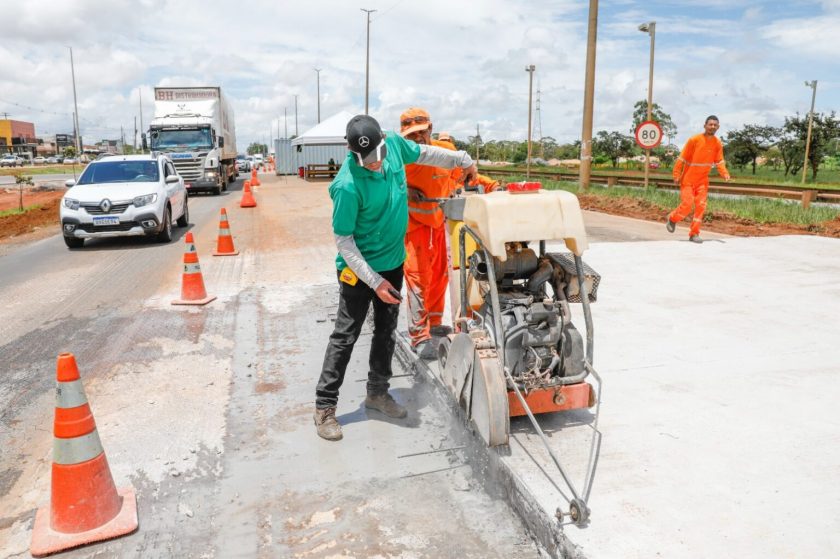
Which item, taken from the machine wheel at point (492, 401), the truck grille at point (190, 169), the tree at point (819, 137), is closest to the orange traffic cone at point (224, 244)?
the machine wheel at point (492, 401)

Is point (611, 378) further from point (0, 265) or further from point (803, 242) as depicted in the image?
point (0, 265)

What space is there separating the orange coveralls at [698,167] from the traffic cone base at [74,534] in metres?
9.01

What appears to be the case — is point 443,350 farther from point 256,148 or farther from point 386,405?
point 256,148

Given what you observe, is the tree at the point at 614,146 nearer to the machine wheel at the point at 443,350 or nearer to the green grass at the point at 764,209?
the green grass at the point at 764,209

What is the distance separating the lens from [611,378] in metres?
4.23

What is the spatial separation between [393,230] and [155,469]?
1856mm

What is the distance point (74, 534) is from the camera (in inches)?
112

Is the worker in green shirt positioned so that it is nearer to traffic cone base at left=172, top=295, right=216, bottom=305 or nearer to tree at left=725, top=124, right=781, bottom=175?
traffic cone base at left=172, top=295, right=216, bottom=305

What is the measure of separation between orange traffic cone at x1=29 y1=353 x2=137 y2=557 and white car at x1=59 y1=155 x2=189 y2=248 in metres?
9.19

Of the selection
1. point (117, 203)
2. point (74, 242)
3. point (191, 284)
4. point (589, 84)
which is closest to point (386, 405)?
point (191, 284)

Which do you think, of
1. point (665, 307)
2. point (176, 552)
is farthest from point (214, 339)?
point (665, 307)

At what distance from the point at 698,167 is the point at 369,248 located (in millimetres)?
8117

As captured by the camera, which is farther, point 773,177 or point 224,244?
point 773,177

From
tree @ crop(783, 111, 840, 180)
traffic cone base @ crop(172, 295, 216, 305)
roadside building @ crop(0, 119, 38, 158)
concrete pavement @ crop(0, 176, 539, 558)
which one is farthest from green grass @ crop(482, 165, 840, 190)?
roadside building @ crop(0, 119, 38, 158)
